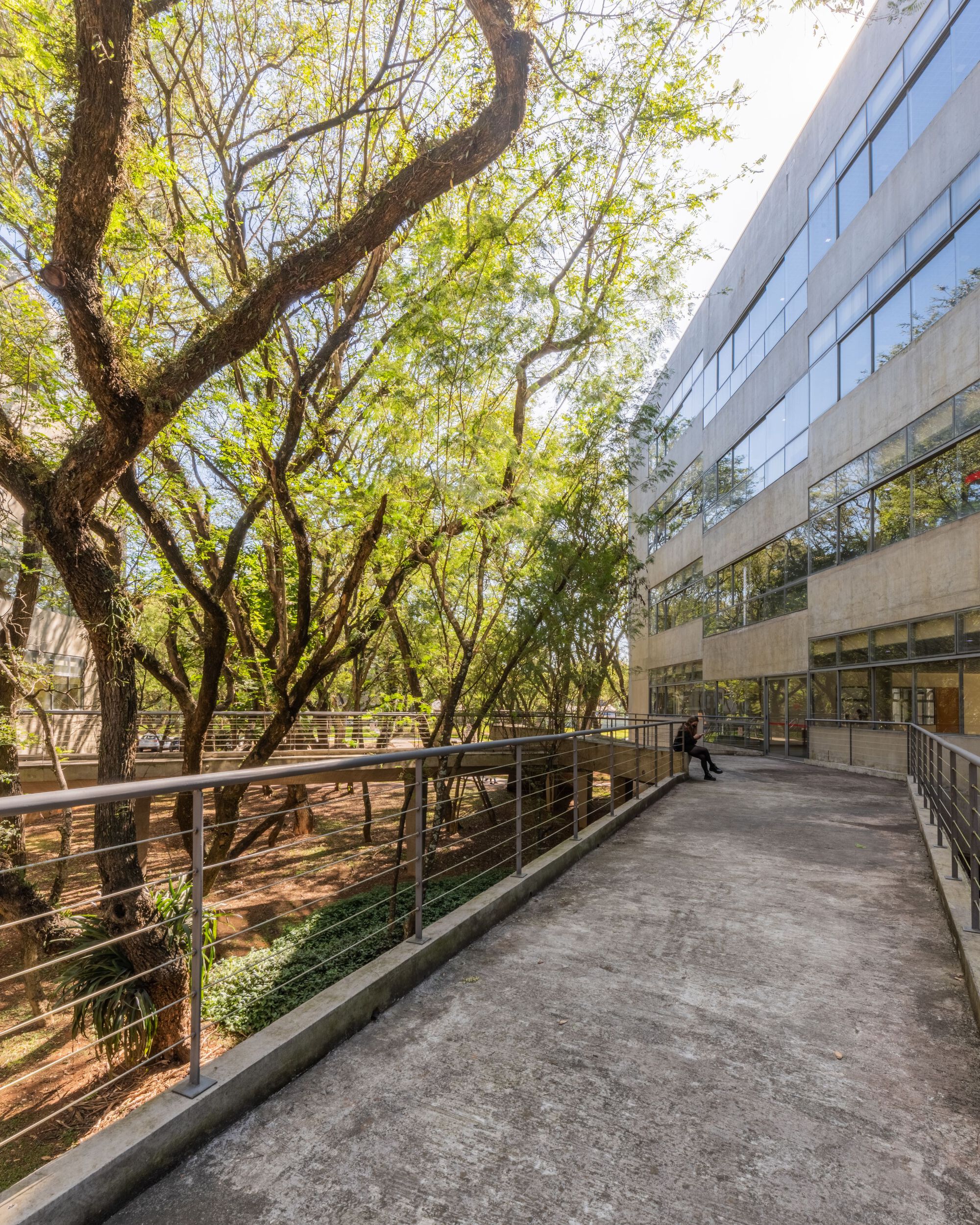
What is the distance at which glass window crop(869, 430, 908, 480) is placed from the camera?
13242mm

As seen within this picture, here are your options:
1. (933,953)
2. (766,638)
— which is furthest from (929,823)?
(766,638)

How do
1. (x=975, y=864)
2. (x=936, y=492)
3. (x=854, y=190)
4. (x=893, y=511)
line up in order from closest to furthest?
(x=975, y=864), (x=936, y=492), (x=893, y=511), (x=854, y=190)

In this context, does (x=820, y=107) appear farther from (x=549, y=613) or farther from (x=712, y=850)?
(x=712, y=850)

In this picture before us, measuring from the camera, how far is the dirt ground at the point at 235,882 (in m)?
5.11

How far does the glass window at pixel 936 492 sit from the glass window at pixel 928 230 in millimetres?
3788

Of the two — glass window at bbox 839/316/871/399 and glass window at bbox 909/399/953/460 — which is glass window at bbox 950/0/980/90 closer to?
glass window at bbox 839/316/871/399

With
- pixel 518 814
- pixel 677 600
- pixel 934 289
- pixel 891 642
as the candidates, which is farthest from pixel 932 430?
pixel 677 600

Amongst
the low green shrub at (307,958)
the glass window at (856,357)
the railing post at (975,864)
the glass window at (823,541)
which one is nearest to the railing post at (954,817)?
the railing post at (975,864)

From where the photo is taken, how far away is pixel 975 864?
168 inches

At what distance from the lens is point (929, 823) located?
25.3 ft

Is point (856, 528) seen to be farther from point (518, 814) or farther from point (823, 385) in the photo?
point (518, 814)

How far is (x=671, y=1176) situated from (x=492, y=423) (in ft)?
28.2

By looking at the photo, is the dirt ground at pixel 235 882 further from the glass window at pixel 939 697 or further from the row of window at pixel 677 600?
the row of window at pixel 677 600

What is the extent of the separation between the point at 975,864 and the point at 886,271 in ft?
44.3
